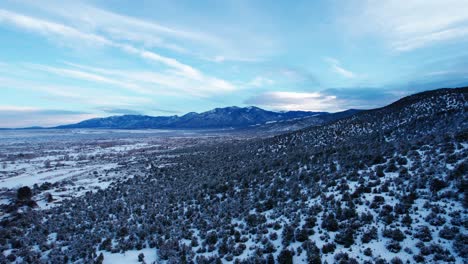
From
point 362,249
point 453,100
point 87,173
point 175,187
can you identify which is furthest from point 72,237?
point 453,100

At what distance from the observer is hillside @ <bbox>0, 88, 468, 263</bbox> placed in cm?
795

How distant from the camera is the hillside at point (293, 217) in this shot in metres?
7.95

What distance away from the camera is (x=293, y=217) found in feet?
35.7

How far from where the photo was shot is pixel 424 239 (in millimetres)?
7465

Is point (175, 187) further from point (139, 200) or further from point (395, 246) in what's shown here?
point (395, 246)

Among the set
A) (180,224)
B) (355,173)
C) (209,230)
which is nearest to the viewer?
(209,230)

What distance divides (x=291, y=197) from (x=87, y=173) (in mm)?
27985

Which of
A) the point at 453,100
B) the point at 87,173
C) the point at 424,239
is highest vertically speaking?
the point at 453,100

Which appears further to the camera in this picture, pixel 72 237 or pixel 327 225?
pixel 72 237

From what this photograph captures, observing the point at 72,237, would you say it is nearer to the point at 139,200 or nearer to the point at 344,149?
the point at 139,200

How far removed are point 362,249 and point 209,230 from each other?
Result: 21.5 feet

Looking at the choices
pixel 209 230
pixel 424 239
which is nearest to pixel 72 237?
pixel 209 230

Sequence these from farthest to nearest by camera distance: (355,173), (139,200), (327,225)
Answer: (139,200) → (355,173) → (327,225)

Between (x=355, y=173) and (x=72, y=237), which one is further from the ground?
(x=355, y=173)
